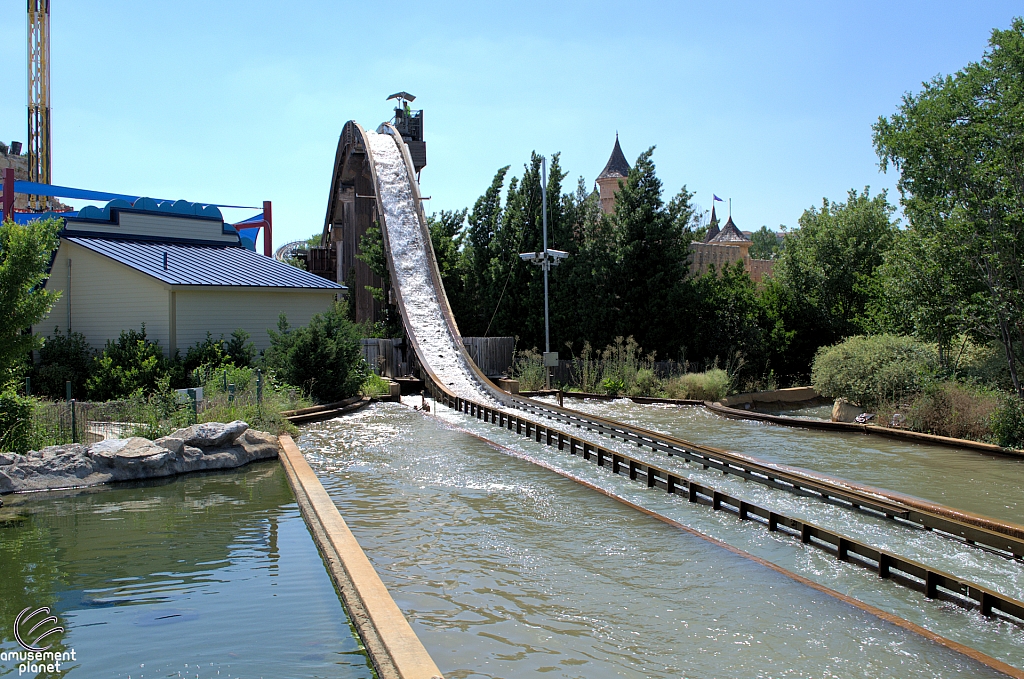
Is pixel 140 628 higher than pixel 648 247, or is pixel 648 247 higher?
pixel 648 247

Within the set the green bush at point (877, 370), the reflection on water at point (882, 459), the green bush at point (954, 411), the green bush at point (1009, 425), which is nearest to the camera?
the reflection on water at point (882, 459)

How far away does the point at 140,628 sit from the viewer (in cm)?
534

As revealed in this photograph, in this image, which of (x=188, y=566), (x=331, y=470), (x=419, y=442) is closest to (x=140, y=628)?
(x=188, y=566)

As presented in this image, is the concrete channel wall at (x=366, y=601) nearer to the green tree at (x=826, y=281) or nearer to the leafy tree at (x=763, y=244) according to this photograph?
the green tree at (x=826, y=281)

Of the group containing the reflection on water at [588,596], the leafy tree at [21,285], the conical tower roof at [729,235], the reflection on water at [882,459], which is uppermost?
the conical tower roof at [729,235]

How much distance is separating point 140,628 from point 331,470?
221 inches

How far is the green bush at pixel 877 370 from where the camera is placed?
14.9 m

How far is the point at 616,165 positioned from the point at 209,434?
46775mm

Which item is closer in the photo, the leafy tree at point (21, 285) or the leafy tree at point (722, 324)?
the leafy tree at point (21, 285)

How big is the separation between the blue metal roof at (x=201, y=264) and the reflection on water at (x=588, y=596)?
10.2 m

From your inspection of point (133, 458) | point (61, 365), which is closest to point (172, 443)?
point (133, 458)

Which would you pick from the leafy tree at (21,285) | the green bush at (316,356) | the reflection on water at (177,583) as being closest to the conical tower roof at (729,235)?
the green bush at (316,356)

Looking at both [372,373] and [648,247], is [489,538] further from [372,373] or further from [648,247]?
[648,247]

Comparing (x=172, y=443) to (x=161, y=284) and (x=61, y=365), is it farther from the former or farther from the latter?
(x=61, y=365)
